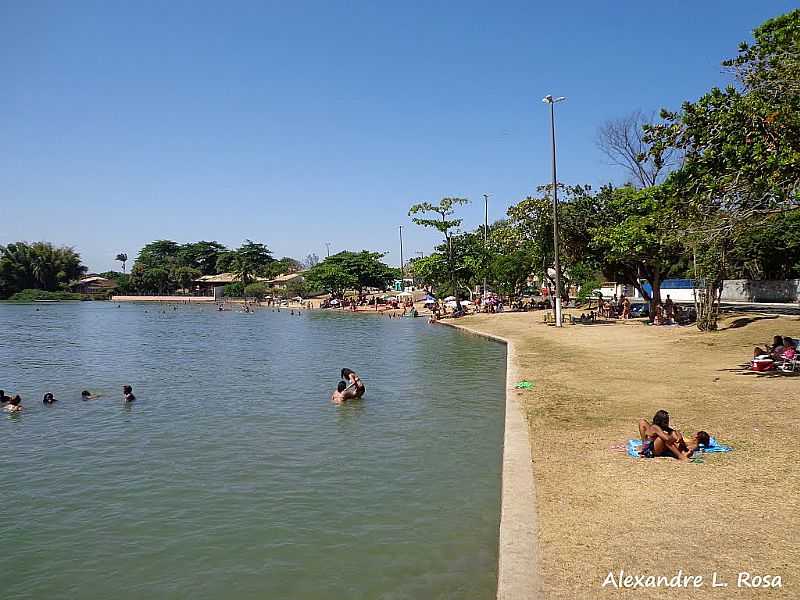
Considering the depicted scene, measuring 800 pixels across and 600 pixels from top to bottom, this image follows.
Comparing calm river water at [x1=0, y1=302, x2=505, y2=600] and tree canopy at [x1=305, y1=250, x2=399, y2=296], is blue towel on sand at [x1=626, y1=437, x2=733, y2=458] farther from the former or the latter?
tree canopy at [x1=305, y1=250, x2=399, y2=296]

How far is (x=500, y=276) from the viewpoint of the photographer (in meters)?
46.4

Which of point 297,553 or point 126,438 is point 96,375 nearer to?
point 126,438

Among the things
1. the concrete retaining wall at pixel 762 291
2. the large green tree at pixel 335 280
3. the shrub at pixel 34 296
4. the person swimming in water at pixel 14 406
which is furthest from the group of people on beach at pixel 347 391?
the shrub at pixel 34 296

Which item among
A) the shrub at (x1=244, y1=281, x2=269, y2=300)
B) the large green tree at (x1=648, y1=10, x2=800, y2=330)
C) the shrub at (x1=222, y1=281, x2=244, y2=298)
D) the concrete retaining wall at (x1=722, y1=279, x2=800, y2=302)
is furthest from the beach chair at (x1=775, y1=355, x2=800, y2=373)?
the shrub at (x1=222, y1=281, x2=244, y2=298)

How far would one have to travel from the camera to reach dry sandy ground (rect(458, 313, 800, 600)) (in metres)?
5.16

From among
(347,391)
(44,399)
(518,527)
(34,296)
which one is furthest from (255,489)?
(34,296)

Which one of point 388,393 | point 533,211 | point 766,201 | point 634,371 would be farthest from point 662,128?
point 533,211

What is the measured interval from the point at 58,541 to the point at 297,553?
3.13m

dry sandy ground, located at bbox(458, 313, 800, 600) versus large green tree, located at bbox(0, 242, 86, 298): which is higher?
large green tree, located at bbox(0, 242, 86, 298)

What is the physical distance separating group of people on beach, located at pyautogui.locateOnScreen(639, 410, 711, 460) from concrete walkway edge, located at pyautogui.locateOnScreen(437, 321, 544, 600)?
1.61 m

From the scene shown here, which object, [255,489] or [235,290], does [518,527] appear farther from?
[235,290]

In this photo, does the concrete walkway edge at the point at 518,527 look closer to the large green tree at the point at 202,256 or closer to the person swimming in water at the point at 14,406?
the person swimming in water at the point at 14,406

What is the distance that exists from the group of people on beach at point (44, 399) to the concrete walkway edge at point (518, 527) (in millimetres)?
10990

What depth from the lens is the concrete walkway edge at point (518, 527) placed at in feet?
16.3
